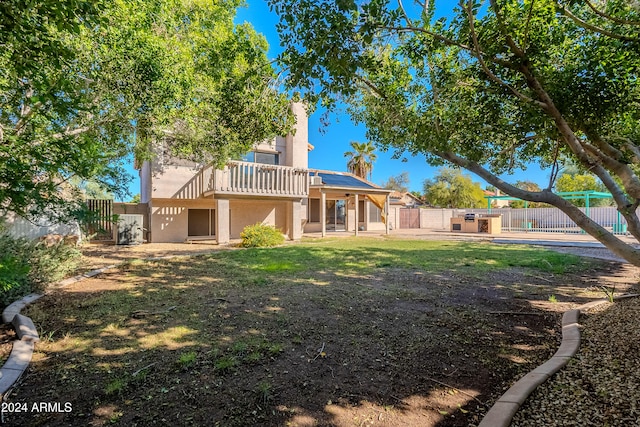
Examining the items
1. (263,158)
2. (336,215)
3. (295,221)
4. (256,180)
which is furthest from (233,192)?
(336,215)

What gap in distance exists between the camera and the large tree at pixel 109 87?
9.83 ft

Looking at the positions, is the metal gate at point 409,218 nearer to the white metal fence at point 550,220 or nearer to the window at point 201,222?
the white metal fence at point 550,220

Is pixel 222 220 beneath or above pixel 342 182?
beneath

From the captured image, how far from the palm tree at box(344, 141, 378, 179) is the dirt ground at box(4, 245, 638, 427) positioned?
1039 inches

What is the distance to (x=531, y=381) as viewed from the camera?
2.62 meters

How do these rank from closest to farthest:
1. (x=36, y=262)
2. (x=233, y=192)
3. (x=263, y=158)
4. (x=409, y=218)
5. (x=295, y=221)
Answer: (x=36, y=262)
(x=233, y=192)
(x=295, y=221)
(x=263, y=158)
(x=409, y=218)

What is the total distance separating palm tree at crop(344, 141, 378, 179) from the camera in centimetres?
3111

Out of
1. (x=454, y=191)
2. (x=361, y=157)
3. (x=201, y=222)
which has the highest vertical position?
(x=361, y=157)

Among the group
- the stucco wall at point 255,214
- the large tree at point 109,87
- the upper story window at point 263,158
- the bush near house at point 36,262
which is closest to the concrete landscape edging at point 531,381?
the large tree at point 109,87

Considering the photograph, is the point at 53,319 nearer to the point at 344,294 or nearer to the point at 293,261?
the point at 344,294

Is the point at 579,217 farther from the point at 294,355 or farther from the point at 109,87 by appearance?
the point at 109,87

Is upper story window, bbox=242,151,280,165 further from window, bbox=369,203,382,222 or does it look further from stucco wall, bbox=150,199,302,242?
window, bbox=369,203,382,222

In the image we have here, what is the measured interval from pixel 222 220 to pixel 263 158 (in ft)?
16.1

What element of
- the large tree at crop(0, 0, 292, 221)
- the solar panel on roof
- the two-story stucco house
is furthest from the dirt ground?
the solar panel on roof
